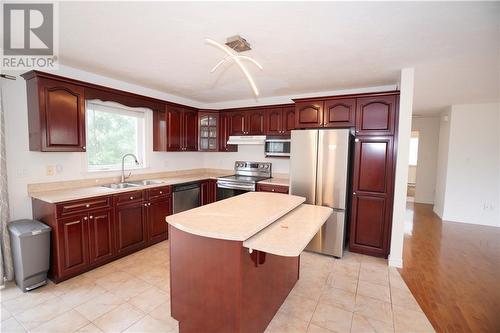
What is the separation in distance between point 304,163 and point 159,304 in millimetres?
2475

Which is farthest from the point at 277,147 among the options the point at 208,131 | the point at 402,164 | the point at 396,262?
the point at 396,262

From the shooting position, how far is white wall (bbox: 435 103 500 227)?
5.00m

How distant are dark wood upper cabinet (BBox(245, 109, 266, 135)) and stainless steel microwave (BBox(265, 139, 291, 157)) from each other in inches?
10.5

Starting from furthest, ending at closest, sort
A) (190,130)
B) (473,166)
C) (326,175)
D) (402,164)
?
(473,166) → (190,130) → (326,175) → (402,164)

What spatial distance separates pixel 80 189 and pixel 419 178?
8.04 m

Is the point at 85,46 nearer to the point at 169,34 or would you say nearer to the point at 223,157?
the point at 169,34

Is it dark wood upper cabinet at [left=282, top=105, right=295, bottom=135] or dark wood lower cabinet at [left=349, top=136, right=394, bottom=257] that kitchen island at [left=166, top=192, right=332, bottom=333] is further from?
dark wood upper cabinet at [left=282, top=105, right=295, bottom=135]

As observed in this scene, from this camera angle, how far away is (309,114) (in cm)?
372

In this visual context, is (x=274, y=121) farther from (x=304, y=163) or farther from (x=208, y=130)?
(x=208, y=130)

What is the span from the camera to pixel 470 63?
9.18 feet

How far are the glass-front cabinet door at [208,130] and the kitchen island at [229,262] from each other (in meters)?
2.93

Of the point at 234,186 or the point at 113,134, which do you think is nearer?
the point at 113,134

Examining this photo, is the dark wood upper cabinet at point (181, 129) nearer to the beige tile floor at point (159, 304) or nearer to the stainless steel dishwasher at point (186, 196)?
the stainless steel dishwasher at point (186, 196)

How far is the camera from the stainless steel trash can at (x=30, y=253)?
242 cm
